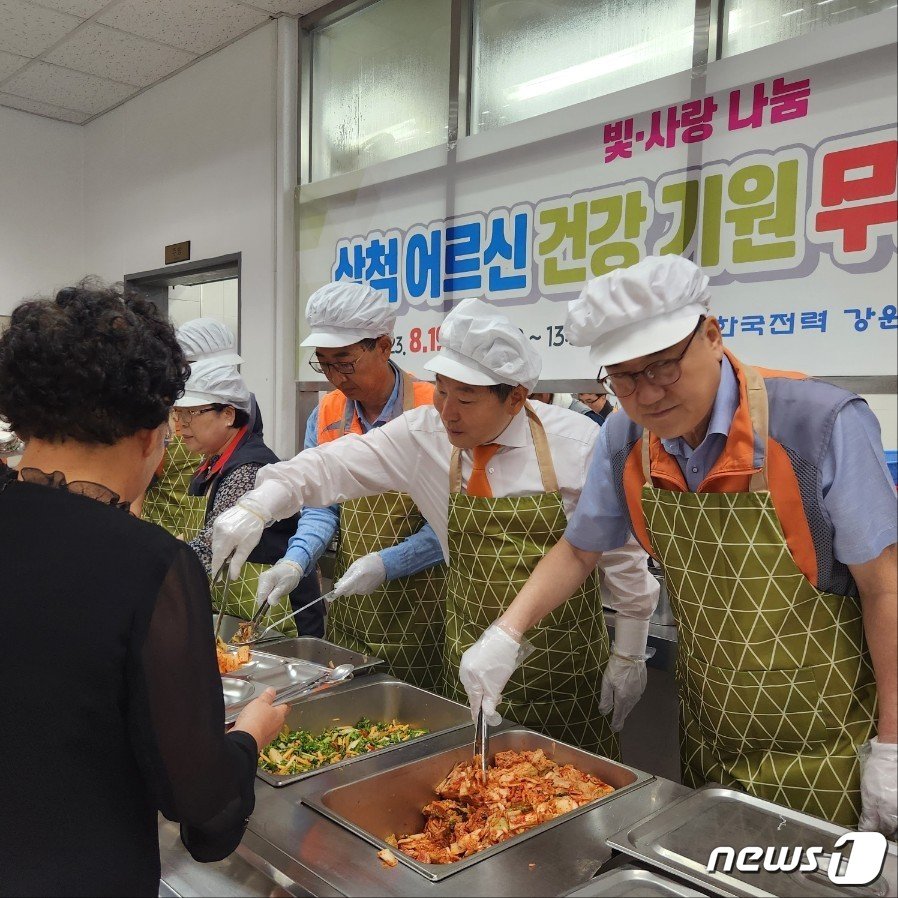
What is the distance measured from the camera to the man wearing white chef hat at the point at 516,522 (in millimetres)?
1962

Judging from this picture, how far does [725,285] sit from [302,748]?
1.61 m

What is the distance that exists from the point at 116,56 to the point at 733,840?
14.6 ft

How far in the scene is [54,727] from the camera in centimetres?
104

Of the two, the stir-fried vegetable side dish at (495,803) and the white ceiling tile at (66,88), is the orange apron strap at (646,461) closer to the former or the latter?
the stir-fried vegetable side dish at (495,803)

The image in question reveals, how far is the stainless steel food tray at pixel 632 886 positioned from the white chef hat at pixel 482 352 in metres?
1.08

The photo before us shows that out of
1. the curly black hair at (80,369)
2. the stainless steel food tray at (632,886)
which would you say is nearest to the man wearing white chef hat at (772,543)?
the stainless steel food tray at (632,886)

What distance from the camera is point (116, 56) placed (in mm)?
4180

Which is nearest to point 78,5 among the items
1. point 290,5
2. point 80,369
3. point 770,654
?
point 290,5

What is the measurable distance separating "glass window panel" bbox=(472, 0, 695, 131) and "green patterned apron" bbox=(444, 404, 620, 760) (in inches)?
52.5

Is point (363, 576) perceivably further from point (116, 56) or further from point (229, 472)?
point (116, 56)

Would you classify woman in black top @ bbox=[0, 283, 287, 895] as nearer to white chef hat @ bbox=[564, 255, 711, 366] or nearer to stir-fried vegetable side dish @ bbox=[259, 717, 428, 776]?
stir-fried vegetable side dish @ bbox=[259, 717, 428, 776]

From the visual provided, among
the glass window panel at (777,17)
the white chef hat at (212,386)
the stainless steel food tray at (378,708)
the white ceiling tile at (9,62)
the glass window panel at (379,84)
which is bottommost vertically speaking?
the stainless steel food tray at (378,708)

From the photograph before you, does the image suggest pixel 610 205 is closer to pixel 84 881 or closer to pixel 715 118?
pixel 715 118

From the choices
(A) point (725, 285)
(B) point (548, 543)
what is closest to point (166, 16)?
(A) point (725, 285)
